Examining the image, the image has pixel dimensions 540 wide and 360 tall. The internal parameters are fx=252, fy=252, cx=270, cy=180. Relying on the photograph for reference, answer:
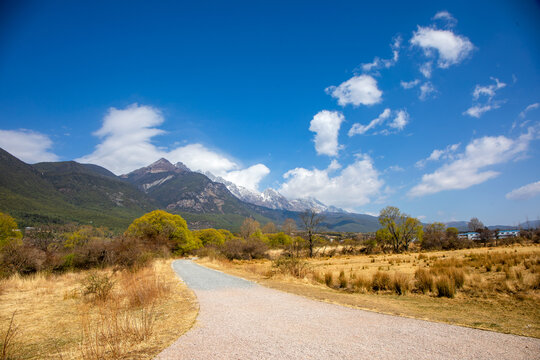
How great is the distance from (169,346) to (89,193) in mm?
231017

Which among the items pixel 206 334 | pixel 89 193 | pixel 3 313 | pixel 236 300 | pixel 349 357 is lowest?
pixel 3 313

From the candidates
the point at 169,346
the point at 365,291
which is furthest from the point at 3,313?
the point at 365,291

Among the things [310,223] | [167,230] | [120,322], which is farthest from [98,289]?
[167,230]

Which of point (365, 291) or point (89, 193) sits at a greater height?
point (89, 193)

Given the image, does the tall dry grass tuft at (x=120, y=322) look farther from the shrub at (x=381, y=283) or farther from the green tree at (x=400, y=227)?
the green tree at (x=400, y=227)

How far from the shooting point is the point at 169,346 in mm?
4770

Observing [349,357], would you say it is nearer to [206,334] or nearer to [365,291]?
[206,334]

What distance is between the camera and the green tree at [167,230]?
49.6 meters

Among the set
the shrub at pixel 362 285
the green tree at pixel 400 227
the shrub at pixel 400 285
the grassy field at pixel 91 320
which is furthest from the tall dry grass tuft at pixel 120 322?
the green tree at pixel 400 227

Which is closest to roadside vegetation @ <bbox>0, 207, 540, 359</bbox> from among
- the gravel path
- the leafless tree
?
the gravel path

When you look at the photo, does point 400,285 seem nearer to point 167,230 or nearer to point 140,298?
point 140,298

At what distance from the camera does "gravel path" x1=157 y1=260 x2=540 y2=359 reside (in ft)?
13.9

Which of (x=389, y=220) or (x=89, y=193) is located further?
(x=89, y=193)

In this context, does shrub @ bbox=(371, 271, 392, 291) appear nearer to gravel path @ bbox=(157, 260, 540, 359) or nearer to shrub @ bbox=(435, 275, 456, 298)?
shrub @ bbox=(435, 275, 456, 298)
